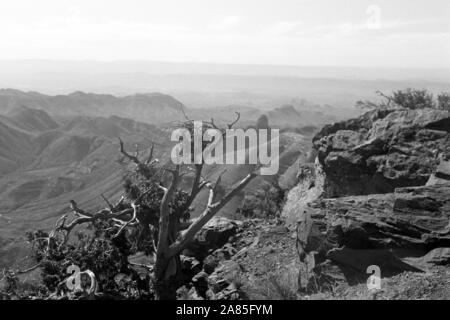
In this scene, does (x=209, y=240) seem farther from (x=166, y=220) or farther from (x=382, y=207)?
(x=382, y=207)

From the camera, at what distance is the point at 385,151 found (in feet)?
50.5

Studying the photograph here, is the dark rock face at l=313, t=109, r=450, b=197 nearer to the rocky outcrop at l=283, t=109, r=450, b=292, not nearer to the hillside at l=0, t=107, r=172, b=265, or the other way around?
the rocky outcrop at l=283, t=109, r=450, b=292

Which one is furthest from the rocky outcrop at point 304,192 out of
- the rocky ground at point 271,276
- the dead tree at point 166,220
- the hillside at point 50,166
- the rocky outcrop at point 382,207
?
the hillside at point 50,166

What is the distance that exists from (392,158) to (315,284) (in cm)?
588

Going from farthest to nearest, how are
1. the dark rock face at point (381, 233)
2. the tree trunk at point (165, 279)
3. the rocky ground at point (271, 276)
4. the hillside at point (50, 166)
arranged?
the hillside at point (50, 166), the tree trunk at point (165, 279), the dark rock face at point (381, 233), the rocky ground at point (271, 276)

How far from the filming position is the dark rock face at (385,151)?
47.2 feet

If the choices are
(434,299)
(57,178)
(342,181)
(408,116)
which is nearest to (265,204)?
(342,181)

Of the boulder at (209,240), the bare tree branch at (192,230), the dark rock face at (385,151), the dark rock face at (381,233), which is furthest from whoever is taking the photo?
the boulder at (209,240)

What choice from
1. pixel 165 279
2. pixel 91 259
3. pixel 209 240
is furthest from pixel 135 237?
pixel 165 279

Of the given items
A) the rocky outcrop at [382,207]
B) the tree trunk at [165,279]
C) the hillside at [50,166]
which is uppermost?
the rocky outcrop at [382,207]

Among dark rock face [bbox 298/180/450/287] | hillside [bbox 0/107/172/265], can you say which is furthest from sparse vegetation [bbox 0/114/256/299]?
hillside [bbox 0/107/172/265]

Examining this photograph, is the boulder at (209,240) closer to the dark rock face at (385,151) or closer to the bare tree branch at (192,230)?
the bare tree branch at (192,230)

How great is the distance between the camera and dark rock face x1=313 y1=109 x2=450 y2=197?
14391mm

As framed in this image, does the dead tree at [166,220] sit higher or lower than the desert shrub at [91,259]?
higher
